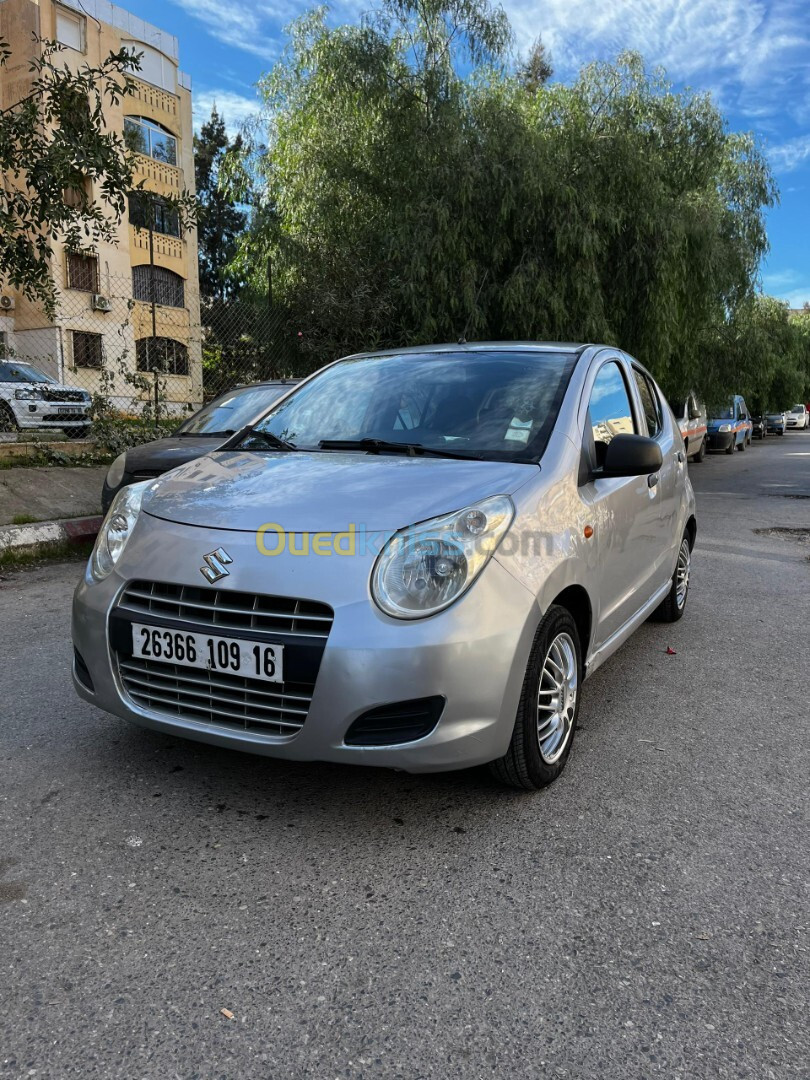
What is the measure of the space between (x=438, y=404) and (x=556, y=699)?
4.43 feet

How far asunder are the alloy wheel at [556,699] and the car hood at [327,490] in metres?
0.61

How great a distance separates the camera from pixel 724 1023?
5.97 feet

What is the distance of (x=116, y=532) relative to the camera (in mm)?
2961

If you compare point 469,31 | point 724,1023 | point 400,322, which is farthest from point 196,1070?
point 469,31

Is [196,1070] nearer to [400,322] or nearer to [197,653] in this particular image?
[197,653]

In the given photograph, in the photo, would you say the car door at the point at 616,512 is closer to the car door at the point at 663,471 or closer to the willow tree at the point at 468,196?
the car door at the point at 663,471

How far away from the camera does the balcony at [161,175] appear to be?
27678 millimetres

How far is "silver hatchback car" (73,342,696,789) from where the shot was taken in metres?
2.39

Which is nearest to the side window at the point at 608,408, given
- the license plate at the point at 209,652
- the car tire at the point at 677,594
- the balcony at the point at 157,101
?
the car tire at the point at 677,594

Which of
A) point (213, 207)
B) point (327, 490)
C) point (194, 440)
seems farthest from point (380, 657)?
point (213, 207)

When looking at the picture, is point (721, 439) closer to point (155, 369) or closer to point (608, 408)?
point (155, 369)

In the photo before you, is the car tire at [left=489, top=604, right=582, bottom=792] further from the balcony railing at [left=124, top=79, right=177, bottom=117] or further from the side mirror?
the balcony railing at [left=124, top=79, right=177, bottom=117]

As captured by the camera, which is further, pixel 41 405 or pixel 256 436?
pixel 41 405

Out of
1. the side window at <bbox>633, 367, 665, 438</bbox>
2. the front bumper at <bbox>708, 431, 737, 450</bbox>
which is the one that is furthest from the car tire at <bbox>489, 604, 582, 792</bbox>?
the front bumper at <bbox>708, 431, 737, 450</bbox>
